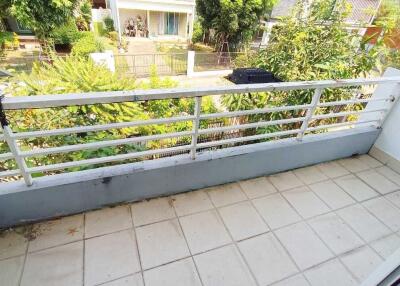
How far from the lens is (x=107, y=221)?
6.76 feet

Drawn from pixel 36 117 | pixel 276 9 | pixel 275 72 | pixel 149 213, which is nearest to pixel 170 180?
pixel 149 213

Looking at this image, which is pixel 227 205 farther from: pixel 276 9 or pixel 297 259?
pixel 276 9

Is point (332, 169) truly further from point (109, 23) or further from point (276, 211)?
point (109, 23)

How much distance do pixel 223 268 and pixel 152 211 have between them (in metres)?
Answer: 0.76

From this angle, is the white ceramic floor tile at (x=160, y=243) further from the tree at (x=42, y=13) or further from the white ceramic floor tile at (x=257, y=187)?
the tree at (x=42, y=13)

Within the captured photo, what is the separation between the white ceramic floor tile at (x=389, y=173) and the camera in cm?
292

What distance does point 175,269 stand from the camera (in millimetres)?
1777

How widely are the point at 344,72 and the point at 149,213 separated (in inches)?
120

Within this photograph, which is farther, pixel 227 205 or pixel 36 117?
pixel 36 117

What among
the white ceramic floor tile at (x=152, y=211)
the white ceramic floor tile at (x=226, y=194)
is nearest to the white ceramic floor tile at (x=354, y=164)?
the white ceramic floor tile at (x=226, y=194)

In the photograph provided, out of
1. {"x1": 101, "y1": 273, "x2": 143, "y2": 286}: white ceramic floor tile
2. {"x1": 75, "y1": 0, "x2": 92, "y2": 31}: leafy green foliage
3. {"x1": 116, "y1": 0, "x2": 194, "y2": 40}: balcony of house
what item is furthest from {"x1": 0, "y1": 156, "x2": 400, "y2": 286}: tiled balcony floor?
{"x1": 116, "y1": 0, "x2": 194, "y2": 40}: balcony of house

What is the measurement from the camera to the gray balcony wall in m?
1.88

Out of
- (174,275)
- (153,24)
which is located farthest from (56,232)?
(153,24)

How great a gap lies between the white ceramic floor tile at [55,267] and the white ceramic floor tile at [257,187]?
1550 mm
